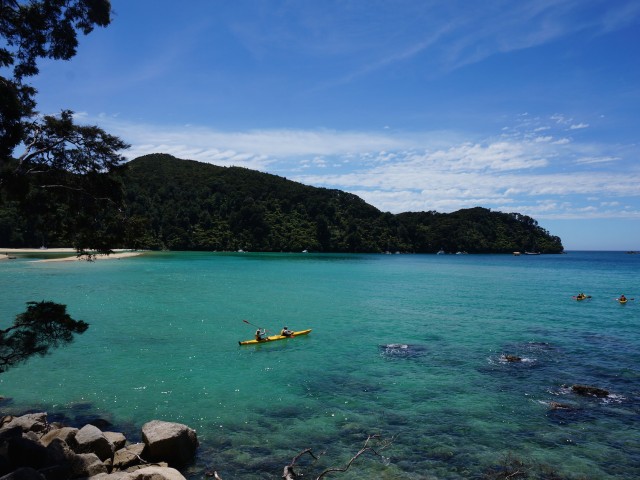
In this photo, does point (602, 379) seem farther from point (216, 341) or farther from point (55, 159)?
point (55, 159)

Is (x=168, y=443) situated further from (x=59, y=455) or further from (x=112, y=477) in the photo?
(x=59, y=455)

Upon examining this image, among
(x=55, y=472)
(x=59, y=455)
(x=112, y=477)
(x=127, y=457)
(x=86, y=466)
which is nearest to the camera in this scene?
(x=112, y=477)

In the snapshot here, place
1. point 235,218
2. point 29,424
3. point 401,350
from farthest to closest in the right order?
1. point 235,218
2. point 401,350
3. point 29,424

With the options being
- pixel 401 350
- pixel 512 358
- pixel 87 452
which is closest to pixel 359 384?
pixel 401 350

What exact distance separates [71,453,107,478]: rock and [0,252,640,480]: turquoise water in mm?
2559

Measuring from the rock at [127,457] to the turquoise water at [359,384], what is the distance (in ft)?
5.16

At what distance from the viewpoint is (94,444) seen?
11.1 meters

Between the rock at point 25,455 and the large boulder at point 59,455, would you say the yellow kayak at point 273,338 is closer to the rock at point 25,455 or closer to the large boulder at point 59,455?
the large boulder at point 59,455

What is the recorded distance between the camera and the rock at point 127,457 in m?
11.1

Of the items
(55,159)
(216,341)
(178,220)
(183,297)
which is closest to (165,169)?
(178,220)

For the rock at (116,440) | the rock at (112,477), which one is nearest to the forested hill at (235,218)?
the rock at (116,440)

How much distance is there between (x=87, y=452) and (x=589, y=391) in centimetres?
1955

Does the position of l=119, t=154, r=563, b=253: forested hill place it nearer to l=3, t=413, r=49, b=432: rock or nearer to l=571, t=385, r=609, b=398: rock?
l=3, t=413, r=49, b=432: rock

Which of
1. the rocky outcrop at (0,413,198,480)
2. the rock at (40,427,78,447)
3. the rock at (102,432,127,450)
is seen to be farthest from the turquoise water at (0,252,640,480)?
the rock at (40,427,78,447)
